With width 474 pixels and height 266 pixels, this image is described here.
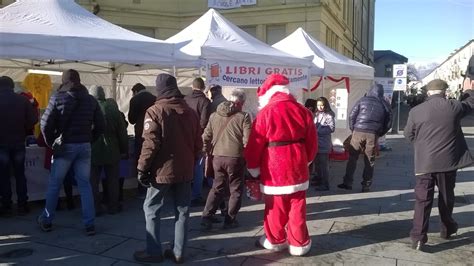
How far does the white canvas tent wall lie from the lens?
983 centimetres

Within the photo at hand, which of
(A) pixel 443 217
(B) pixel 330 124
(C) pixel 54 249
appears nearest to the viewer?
(C) pixel 54 249

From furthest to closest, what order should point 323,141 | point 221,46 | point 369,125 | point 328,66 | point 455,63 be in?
point 455,63 < point 328,66 < point 323,141 < point 369,125 < point 221,46

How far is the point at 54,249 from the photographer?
4.67 meters

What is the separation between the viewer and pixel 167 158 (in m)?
4.03

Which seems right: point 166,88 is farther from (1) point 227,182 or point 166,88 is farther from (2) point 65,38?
(2) point 65,38

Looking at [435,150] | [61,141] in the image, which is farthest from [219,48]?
[435,150]

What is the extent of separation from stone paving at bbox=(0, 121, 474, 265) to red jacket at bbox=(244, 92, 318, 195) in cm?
80

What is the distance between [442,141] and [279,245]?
2034mm

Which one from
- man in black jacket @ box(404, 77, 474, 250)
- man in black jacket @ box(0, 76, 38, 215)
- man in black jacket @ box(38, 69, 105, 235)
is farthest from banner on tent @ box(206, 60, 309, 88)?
man in black jacket @ box(404, 77, 474, 250)

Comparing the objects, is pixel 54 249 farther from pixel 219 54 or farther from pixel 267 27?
pixel 267 27

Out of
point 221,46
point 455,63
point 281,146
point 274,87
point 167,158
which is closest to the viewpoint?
point 167,158

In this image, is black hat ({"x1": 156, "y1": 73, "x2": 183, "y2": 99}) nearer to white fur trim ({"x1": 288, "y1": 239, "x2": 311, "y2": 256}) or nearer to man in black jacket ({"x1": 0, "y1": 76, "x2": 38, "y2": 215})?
white fur trim ({"x1": 288, "y1": 239, "x2": 311, "y2": 256})

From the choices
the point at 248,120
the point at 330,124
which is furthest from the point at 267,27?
the point at 248,120

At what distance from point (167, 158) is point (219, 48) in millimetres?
3376
